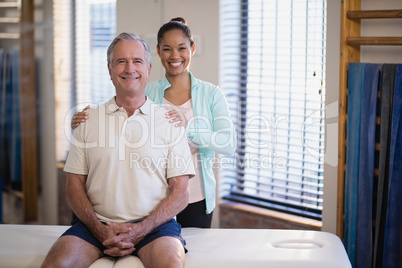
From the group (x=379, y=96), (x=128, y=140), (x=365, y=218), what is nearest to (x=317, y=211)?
(x=365, y=218)

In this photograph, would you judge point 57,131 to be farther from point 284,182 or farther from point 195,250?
point 195,250

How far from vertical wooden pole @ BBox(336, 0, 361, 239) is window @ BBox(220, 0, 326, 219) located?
294 millimetres

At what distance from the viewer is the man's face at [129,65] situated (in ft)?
7.09

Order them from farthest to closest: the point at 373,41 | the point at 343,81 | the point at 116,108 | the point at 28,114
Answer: the point at 28,114
the point at 343,81
the point at 373,41
the point at 116,108

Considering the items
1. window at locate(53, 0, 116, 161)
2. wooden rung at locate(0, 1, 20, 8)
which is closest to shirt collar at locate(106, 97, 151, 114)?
Result: window at locate(53, 0, 116, 161)

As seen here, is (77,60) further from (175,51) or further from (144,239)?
(144,239)

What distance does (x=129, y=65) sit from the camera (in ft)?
7.07

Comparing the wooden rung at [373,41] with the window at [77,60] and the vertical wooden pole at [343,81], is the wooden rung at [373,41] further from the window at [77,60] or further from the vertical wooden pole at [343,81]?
the window at [77,60]

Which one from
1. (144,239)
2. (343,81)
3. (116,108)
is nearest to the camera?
(144,239)

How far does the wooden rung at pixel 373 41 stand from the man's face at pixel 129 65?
1050 millimetres

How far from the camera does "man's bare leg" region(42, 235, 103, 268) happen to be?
1.93m

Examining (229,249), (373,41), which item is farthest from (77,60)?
(229,249)

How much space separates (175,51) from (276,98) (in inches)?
40.4

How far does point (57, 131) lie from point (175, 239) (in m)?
2.34
